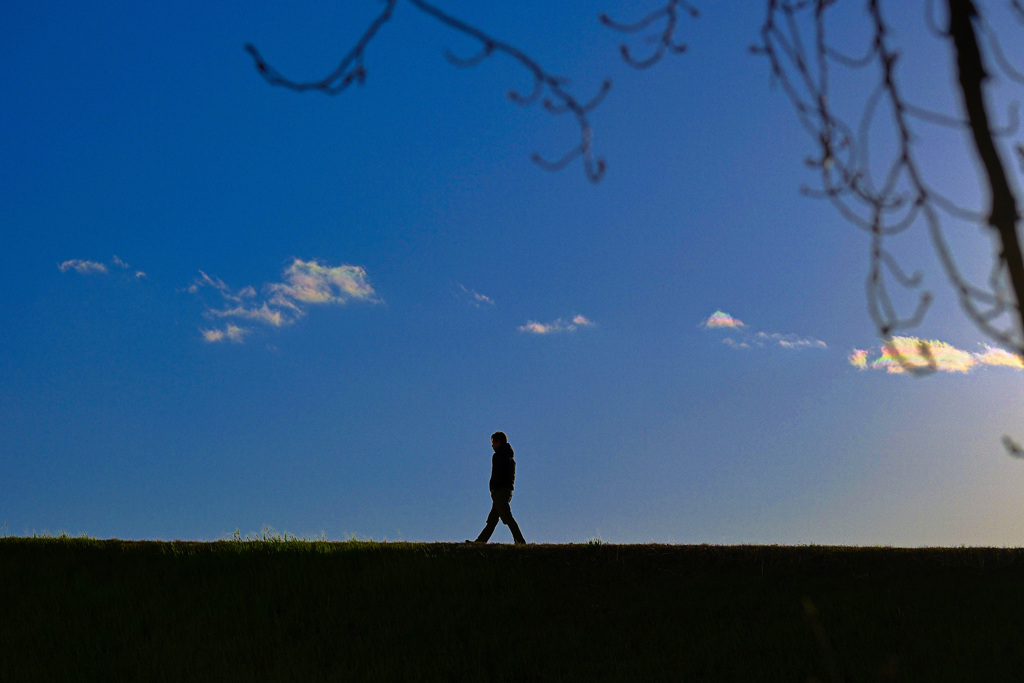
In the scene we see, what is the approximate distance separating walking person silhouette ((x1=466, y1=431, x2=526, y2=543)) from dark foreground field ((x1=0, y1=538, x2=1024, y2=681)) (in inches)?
52.8

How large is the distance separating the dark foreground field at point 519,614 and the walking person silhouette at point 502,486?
1340 millimetres

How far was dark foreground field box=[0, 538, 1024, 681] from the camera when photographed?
9.39 metres

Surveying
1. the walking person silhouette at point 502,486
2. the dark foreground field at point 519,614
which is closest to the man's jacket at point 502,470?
the walking person silhouette at point 502,486

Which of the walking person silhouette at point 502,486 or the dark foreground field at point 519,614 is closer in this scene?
the dark foreground field at point 519,614

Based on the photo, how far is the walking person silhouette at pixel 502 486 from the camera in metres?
14.2

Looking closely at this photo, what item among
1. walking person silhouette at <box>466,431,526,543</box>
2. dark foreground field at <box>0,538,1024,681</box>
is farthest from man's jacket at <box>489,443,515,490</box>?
dark foreground field at <box>0,538,1024,681</box>

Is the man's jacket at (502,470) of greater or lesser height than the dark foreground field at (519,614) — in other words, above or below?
above

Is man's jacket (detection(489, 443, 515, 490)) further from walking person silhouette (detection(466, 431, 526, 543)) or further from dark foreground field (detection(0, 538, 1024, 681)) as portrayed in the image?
dark foreground field (detection(0, 538, 1024, 681))

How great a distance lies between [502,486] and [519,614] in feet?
11.6

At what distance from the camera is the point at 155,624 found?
11555 millimetres

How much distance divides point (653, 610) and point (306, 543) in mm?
6500

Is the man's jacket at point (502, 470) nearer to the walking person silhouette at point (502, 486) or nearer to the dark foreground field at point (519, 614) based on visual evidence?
the walking person silhouette at point (502, 486)

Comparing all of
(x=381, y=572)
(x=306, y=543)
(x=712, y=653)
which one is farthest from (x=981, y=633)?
(x=306, y=543)

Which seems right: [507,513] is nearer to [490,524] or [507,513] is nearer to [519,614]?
[490,524]
